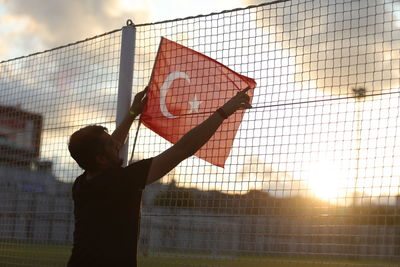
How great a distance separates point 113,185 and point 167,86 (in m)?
2.89

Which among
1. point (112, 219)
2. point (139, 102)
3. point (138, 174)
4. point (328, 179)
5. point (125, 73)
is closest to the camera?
point (138, 174)

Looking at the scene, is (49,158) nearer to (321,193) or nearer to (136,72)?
(136,72)

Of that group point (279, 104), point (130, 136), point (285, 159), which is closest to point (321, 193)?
point (285, 159)

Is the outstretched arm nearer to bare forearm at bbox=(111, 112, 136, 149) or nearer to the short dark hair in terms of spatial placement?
bare forearm at bbox=(111, 112, 136, 149)

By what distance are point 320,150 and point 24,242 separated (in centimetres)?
437

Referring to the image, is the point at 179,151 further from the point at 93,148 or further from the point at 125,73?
the point at 125,73

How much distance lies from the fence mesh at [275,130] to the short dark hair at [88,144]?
8.80 ft

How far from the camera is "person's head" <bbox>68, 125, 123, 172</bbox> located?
418 cm

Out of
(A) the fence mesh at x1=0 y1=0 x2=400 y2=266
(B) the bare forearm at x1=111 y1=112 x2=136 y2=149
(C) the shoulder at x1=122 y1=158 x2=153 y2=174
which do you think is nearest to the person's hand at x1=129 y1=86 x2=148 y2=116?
(B) the bare forearm at x1=111 y1=112 x2=136 y2=149

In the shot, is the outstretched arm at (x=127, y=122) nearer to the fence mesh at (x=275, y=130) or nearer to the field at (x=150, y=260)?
the fence mesh at (x=275, y=130)

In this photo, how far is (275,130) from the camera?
21.9 ft

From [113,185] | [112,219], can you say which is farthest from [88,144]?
[112,219]

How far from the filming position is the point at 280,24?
666 centimetres

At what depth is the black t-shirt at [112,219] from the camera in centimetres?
414
